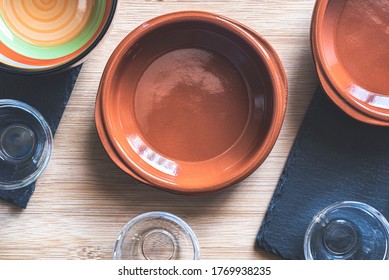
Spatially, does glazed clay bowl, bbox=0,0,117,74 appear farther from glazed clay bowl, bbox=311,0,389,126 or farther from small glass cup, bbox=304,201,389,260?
small glass cup, bbox=304,201,389,260

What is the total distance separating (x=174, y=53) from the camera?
3.62 feet

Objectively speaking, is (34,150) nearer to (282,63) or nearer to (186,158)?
(186,158)

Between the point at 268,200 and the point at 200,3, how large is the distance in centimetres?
36

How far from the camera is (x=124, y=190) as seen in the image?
110 cm

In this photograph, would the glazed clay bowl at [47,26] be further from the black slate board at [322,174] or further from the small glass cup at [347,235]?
the small glass cup at [347,235]

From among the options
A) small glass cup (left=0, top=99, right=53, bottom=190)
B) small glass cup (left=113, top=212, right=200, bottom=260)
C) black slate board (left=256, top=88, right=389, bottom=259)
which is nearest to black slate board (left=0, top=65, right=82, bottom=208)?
small glass cup (left=0, top=99, right=53, bottom=190)

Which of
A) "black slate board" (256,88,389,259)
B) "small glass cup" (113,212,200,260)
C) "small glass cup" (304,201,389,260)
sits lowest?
"small glass cup" (113,212,200,260)

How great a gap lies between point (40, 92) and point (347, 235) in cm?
59

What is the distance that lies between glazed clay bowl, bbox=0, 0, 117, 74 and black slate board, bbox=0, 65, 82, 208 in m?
0.04

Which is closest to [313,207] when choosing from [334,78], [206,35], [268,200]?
[268,200]

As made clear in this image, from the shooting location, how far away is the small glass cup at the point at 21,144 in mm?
1071

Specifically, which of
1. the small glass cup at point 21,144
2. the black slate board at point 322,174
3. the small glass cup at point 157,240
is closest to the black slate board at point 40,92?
the small glass cup at point 21,144

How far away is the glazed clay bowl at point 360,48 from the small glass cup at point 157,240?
375mm

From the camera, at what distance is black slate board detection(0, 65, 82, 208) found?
108 cm
